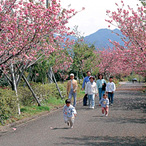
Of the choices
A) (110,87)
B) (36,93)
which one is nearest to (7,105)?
(36,93)

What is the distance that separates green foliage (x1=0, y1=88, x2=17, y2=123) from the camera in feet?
33.8

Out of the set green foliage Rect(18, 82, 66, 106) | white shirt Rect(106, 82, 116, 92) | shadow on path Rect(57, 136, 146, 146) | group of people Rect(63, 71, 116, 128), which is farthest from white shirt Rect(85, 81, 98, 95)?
shadow on path Rect(57, 136, 146, 146)

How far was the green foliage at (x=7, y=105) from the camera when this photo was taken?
10.3 metres

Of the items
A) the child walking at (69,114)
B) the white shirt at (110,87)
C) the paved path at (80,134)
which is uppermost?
the white shirt at (110,87)

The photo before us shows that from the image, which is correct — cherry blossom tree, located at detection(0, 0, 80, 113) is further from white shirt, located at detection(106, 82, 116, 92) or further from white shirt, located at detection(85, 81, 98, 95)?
white shirt, located at detection(106, 82, 116, 92)

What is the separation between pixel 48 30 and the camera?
34.2 ft

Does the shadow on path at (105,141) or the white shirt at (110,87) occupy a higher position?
the white shirt at (110,87)

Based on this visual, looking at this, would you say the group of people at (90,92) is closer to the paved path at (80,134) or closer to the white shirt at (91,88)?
the white shirt at (91,88)

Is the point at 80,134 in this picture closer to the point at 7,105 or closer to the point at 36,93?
the point at 7,105

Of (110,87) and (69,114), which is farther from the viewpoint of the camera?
(110,87)

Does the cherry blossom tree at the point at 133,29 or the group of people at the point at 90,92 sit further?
the cherry blossom tree at the point at 133,29

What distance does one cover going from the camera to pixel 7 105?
35.2ft

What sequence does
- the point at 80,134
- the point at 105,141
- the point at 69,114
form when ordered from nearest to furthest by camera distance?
the point at 105,141 < the point at 80,134 < the point at 69,114

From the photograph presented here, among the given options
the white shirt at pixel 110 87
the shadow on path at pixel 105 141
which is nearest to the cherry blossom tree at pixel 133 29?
the white shirt at pixel 110 87
